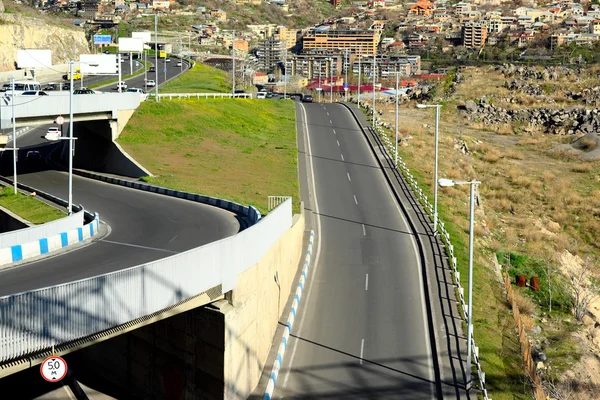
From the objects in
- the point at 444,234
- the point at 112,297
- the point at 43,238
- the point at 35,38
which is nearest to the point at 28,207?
the point at 43,238

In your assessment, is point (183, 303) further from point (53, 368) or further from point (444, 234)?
point (444, 234)

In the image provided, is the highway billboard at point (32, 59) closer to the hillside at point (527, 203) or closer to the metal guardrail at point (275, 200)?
the hillside at point (527, 203)

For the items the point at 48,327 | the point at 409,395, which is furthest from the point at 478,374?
the point at 48,327

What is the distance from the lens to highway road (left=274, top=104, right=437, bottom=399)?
2641 centimetres

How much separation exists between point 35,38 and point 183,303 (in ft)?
315

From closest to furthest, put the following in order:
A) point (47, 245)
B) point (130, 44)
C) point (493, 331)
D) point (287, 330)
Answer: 1. point (47, 245)
2. point (287, 330)
3. point (493, 331)
4. point (130, 44)

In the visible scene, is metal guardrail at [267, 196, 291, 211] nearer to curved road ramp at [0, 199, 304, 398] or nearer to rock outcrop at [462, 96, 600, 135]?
curved road ramp at [0, 199, 304, 398]

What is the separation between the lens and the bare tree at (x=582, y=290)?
3654 centimetres

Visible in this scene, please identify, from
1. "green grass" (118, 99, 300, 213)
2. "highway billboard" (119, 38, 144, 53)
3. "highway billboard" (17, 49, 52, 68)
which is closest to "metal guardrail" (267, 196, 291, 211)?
"green grass" (118, 99, 300, 213)

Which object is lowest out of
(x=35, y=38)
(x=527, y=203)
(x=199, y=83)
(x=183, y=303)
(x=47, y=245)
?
(x=527, y=203)

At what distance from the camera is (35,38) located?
4328 inches

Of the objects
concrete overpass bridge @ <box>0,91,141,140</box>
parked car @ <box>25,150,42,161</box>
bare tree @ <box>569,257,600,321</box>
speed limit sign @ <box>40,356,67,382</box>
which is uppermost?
concrete overpass bridge @ <box>0,91,141,140</box>

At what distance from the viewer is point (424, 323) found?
3083cm

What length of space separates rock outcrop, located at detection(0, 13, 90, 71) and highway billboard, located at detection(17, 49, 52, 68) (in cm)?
1469
